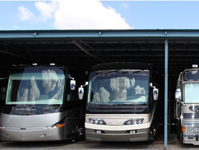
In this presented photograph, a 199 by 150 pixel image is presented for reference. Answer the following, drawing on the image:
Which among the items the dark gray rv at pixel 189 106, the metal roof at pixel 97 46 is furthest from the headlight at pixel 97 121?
the metal roof at pixel 97 46

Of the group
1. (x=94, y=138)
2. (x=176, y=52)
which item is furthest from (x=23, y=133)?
(x=176, y=52)

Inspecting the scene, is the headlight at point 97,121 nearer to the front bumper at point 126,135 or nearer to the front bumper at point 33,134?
the front bumper at point 126,135

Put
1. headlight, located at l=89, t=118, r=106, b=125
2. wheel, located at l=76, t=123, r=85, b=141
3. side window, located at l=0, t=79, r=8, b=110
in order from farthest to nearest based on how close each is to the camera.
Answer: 1. side window, located at l=0, t=79, r=8, b=110
2. wheel, located at l=76, t=123, r=85, b=141
3. headlight, located at l=89, t=118, r=106, b=125

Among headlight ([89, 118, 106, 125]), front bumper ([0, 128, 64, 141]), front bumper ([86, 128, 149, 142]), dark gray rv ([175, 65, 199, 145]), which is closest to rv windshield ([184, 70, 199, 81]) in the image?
dark gray rv ([175, 65, 199, 145])

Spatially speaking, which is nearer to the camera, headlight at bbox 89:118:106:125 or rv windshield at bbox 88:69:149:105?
headlight at bbox 89:118:106:125

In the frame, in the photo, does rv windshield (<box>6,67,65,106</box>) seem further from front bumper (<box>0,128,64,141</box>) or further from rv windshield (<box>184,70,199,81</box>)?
rv windshield (<box>184,70,199,81</box>)

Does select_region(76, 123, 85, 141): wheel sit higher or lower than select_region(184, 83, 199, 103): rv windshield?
lower

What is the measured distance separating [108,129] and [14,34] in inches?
171

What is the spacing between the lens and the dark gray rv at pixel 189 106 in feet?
29.2

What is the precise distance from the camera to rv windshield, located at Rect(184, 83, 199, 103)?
30.7 feet

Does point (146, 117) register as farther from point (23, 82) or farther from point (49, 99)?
point (23, 82)

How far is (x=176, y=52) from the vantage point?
12992mm

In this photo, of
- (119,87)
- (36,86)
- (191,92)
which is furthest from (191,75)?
(36,86)

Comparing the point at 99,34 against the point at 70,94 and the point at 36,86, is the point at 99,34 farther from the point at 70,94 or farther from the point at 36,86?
the point at 36,86
